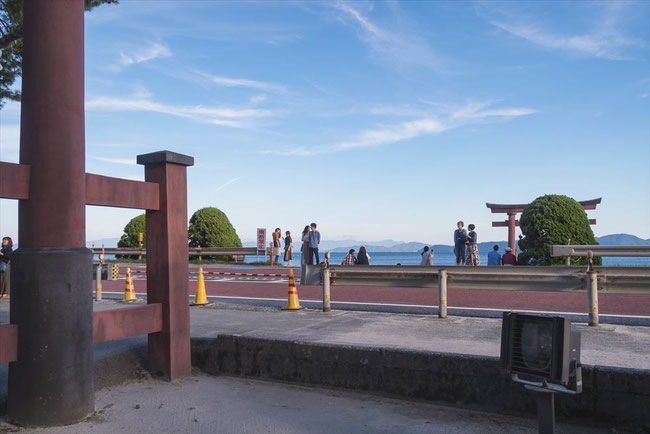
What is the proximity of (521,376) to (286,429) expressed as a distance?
207cm

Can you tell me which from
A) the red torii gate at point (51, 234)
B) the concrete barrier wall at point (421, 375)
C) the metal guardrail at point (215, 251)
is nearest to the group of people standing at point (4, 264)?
the concrete barrier wall at point (421, 375)

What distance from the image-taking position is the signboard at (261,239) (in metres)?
33.6

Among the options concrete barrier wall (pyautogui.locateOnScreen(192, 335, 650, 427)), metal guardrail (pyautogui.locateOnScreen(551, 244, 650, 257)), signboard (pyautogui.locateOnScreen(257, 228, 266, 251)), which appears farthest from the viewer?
signboard (pyautogui.locateOnScreen(257, 228, 266, 251))

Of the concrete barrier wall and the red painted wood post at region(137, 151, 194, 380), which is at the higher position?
the red painted wood post at region(137, 151, 194, 380)

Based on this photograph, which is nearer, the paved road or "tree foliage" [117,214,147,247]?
the paved road

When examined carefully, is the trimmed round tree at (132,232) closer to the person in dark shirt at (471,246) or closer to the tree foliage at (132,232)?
the tree foliage at (132,232)

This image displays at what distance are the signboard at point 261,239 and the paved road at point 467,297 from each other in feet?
50.6

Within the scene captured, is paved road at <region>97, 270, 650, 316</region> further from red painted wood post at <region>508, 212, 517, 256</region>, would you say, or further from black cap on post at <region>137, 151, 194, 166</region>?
red painted wood post at <region>508, 212, 517, 256</region>

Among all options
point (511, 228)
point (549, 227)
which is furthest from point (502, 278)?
point (511, 228)

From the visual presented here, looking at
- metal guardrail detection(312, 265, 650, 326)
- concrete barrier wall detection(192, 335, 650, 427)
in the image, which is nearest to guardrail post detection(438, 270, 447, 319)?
metal guardrail detection(312, 265, 650, 326)

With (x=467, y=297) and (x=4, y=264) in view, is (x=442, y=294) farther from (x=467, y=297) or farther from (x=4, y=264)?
(x=4, y=264)

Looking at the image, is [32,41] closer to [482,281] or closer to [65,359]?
[65,359]

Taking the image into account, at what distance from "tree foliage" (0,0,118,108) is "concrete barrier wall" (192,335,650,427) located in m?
7.85

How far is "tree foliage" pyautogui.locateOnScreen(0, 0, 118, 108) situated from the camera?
1098 centimetres
